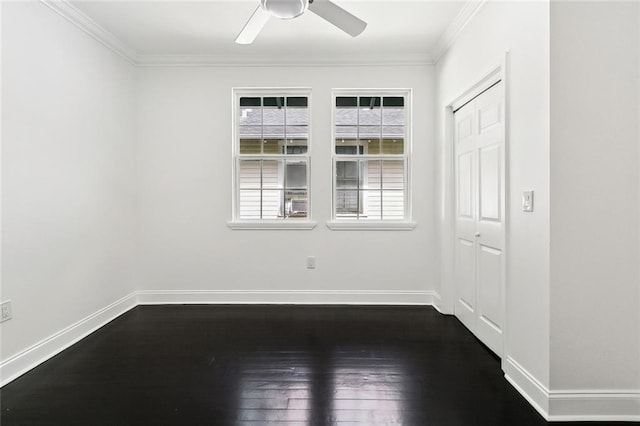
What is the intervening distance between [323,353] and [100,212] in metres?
2.33

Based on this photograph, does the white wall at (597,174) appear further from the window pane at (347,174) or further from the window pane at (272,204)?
the window pane at (272,204)

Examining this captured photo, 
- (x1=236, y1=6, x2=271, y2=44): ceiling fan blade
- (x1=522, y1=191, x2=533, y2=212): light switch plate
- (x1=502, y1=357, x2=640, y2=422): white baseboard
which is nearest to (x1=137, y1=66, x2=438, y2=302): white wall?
(x1=236, y1=6, x2=271, y2=44): ceiling fan blade

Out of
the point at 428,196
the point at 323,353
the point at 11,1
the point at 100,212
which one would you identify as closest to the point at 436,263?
the point at 428,196

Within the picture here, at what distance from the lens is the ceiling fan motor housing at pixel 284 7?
1.89m

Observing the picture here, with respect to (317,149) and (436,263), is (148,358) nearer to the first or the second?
(317,149)

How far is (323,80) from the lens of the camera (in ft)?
12.3

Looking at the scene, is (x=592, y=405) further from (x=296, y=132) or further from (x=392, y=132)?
(x=296, y=132)

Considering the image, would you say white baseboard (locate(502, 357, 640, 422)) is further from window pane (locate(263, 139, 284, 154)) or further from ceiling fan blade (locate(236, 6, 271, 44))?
window pane (locate(263, 139, 284, 154))

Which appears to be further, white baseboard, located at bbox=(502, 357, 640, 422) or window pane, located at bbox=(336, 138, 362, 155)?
window pane, located at bbox=(336, 138, 362, 155)

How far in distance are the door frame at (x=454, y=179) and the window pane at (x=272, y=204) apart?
1.73 m

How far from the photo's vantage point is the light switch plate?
1946mm

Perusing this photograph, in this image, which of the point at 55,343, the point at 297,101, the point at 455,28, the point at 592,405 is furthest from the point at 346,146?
the point at 55,343

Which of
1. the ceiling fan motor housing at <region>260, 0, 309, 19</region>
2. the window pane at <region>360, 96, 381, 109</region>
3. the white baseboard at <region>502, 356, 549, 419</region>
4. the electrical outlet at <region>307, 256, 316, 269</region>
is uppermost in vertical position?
the window pane at <region>360, 96, 381, 109</region>

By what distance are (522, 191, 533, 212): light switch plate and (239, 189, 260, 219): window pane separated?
8.61 feet
